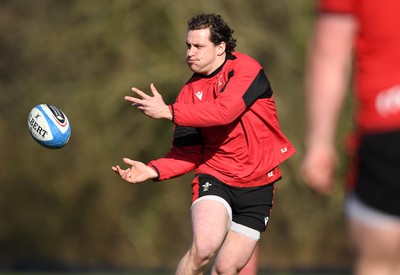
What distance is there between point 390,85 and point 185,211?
43.2 ft

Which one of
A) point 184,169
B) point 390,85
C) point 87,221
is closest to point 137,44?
point 87,221

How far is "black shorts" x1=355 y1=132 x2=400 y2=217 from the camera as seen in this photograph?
12.1 feet

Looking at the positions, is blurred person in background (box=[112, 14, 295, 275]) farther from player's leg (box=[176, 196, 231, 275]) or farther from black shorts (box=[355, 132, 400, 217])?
black shorts (box=[355, 132, 400, 217])

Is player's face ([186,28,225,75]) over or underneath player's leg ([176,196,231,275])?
over

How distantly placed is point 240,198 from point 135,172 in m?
0.71

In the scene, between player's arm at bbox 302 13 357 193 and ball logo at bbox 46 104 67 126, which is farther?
ball logo at bbox 46 104 67 126

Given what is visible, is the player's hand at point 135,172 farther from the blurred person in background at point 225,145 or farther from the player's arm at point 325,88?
the player's arm at point 325,88

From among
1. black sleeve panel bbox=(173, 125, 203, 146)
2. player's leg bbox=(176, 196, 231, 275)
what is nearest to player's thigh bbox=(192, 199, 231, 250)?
player's leg bbox=(176, 196, 231, 275)

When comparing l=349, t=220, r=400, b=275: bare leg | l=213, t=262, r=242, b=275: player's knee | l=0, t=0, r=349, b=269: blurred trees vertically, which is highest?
l=349, t=220, r=400, b=275: bare leg

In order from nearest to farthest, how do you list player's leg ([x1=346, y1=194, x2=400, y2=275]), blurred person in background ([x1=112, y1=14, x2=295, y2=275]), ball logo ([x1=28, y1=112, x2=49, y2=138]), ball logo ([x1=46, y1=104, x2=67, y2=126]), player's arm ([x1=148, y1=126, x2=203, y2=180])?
1. player's leg ([x1=346, y1=194, x2=400, y2=275])
2. blurred person in background ([x1=112, y1=14, x2=295, y2=275])
3. player's arm ([x1=148, y1=126, x2=203, y2=180])
4. ball logo ([x1=28, y1=112, x2=49, y2=138])
5. ball logo ([x1=46, y1=104, x2=67, y2=126])

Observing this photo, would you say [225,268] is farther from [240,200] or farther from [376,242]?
[376,242]

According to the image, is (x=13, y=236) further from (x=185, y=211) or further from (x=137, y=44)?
(x=137, y=44)

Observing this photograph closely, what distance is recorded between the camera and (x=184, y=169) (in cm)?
702

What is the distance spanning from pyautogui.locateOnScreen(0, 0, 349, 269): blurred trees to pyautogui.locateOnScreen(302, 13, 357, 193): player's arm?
1196 cm
